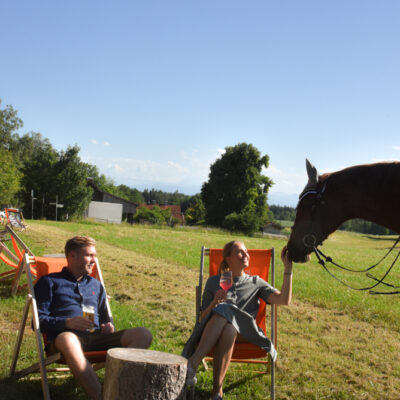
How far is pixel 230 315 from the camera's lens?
333cm

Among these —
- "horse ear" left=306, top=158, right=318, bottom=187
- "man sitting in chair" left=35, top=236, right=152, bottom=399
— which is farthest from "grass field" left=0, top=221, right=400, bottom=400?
"horse ear" left=306, top=158, right=318, bottom=187

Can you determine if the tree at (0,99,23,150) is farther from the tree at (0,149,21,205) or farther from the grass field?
the grass field

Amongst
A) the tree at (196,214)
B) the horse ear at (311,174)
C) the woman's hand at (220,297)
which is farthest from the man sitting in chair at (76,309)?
the tree at (196,214)

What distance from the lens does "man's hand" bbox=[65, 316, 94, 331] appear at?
9.89ft

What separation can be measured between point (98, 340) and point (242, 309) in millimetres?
1305

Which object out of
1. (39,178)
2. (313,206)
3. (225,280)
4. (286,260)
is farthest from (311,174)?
(39,178)

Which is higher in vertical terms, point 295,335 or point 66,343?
point 66,343

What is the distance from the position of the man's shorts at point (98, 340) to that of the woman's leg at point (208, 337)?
63 centimetres

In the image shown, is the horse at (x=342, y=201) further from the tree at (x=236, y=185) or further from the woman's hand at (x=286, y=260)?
the tree at (x=236, y=185)

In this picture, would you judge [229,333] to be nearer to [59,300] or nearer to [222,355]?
[222,355]

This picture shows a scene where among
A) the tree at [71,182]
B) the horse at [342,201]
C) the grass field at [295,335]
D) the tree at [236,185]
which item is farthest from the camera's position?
the tree at [236,185]

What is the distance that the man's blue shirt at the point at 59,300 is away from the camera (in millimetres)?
3100

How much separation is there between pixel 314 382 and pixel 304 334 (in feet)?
5.91

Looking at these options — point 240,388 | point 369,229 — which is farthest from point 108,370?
point 369,229
